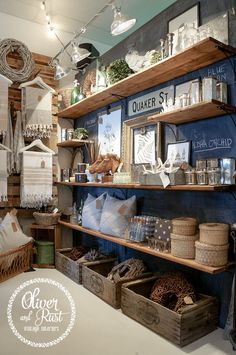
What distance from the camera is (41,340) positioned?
6.63 ft

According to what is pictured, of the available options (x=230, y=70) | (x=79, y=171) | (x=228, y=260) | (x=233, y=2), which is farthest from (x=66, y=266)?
(x=233, y=2)

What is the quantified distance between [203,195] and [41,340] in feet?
5.12

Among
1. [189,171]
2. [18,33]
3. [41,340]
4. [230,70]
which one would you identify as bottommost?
[41,340]

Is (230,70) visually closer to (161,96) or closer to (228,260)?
(161,96)

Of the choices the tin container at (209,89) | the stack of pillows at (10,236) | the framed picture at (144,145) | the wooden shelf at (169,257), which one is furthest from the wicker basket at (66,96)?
the tin container at (209,89)

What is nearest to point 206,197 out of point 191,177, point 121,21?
point 191,177

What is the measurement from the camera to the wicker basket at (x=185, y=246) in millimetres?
2113

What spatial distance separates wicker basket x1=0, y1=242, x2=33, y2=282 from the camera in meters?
3.05

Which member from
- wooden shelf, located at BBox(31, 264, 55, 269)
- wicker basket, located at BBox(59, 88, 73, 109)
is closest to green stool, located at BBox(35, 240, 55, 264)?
wooden shelf, located at BBox(31, 264, 55, 269)

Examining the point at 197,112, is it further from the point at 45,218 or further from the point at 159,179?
the point at 45,218

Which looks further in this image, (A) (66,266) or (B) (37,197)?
(B) (37,197)

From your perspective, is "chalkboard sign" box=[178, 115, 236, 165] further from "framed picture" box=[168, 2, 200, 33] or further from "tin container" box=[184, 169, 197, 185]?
Result: "framed picture" box=[168, 2, 200, 33]

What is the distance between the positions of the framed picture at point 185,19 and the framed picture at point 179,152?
0.91 metres

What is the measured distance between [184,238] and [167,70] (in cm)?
133
